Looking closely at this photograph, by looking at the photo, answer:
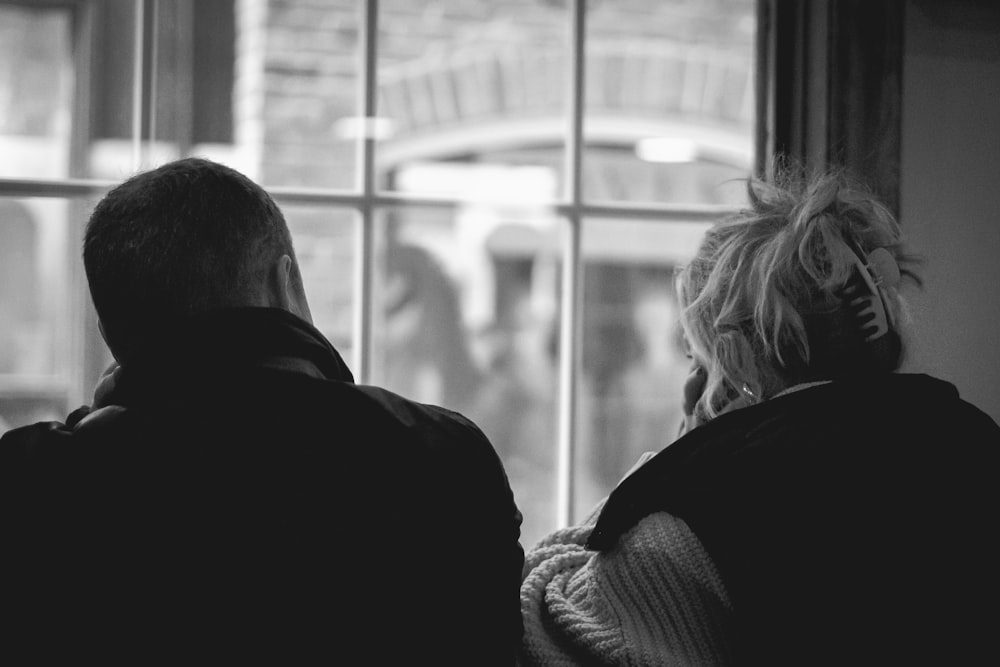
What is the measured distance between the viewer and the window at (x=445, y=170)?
1.59m

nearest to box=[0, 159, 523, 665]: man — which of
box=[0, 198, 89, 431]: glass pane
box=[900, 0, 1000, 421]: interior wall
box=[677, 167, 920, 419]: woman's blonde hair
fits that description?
box=[677, 167, 920, 419]: woman's blonde hair

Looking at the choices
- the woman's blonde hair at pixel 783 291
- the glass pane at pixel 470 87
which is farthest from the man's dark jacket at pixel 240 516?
the glass pane at pixel 470 87

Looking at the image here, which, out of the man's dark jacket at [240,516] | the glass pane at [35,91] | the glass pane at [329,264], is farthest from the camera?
the glass pane at [329,264]

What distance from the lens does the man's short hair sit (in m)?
1.03

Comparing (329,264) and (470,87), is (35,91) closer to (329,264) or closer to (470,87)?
(329,264)

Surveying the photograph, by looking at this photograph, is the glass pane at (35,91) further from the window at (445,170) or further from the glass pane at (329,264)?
the glass pane at (329,264)

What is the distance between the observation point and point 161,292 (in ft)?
3.38

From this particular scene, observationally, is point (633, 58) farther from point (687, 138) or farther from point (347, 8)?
point (347, 8)

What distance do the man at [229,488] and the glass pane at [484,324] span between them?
0.63 m

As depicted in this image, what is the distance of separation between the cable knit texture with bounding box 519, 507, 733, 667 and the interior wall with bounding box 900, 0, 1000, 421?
788 millimetres

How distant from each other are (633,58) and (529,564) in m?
0.90

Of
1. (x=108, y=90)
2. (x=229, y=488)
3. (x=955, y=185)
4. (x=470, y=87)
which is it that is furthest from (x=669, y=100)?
(x=229, y=488)

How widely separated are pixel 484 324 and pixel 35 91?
30.4 inches

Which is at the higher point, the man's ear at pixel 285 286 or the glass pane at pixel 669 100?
the glass pane at pixel 669 100
